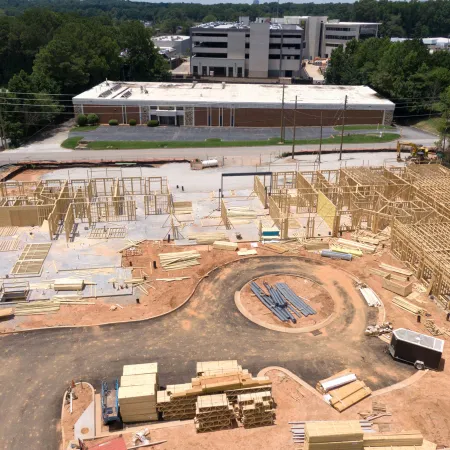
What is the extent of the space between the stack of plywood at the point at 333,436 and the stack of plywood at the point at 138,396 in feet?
21.5

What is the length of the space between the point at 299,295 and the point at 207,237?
31.8ft

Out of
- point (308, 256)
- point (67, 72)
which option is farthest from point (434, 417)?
point (67, 72)

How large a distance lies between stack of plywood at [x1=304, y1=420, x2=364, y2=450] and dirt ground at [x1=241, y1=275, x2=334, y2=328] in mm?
8756

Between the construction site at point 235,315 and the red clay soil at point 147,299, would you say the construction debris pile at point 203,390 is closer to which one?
the construction site at point 235,315

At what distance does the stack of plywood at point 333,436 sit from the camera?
17.2 metres

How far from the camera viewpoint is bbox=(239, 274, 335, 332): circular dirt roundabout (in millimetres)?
26156

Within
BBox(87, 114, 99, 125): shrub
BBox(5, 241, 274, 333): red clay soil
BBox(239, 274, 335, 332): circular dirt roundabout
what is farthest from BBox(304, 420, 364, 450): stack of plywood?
BBox(87, 114, 99, 125): shrub

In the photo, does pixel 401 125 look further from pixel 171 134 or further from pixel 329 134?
pixel 171 134

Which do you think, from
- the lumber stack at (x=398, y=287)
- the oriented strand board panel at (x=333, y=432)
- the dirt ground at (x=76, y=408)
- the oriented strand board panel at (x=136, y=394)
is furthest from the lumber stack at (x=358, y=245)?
the dirt ground at (x=76, y=408)

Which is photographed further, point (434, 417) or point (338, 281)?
point (338, 281)

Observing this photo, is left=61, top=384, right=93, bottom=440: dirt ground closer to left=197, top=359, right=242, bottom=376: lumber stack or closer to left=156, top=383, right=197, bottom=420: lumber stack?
left=156, top=383, right=197, bottom=420: lumber stack

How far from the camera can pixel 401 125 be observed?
75625mm

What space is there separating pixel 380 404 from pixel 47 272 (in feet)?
72.7

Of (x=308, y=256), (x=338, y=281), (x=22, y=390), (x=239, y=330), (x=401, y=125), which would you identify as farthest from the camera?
(x=401, y=125)
